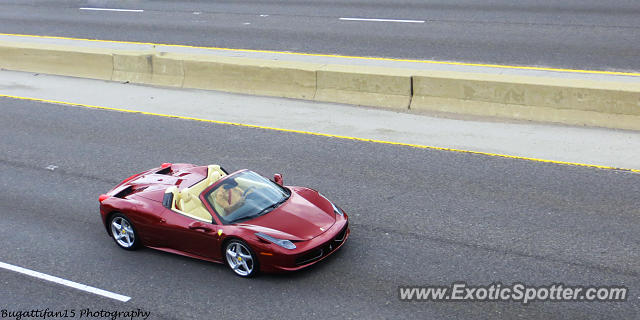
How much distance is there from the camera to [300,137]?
47.2 feet

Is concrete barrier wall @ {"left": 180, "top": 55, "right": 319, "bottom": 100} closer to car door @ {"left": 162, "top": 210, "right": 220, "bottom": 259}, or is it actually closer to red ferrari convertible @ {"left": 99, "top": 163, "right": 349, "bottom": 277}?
red ferrari convertible @ {"left": 99, "top": 163, "right": 349, "bottom": 277}

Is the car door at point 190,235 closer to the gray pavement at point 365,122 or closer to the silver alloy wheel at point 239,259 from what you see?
the silver alloy wheel at point 239,259

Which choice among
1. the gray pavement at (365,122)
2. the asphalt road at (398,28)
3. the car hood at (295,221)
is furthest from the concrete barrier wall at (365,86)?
the car hood at (295,221)

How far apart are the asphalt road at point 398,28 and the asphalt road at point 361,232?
18.4 feet

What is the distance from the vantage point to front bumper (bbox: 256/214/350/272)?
29.0ft

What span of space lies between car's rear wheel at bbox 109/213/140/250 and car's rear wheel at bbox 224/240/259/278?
5.37ft

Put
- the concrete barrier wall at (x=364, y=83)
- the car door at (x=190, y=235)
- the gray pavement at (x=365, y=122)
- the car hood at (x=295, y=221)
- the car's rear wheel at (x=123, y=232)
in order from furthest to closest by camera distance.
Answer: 1. the concrete barrier wall at (x=364, y=83)
2. the gray pavement at (x=365, y=122)
3. the car's rear wheel at (x=123, y=232)
4. the car door at (x=190, y=235)
5. the car hood at (x=295, y=221)

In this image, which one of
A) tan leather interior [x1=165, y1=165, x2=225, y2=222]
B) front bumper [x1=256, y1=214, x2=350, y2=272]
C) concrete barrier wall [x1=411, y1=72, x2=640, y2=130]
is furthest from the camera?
concrete barrier wall [x1=411, y1=72, x2=640, y2=130]

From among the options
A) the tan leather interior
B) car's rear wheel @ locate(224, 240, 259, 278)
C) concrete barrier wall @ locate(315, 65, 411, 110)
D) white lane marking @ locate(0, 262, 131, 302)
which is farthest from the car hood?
concrete barrier wall @ locate(315, 65, 411, 110)

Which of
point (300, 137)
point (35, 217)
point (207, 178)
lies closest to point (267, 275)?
point (207, 178)

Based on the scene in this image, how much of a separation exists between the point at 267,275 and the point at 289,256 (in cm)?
59

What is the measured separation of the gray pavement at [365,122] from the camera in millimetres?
12812

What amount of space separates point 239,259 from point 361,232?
1886 mm

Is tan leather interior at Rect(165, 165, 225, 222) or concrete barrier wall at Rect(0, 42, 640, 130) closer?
tan leather interior at Rect(165, 165, 225, 222)
